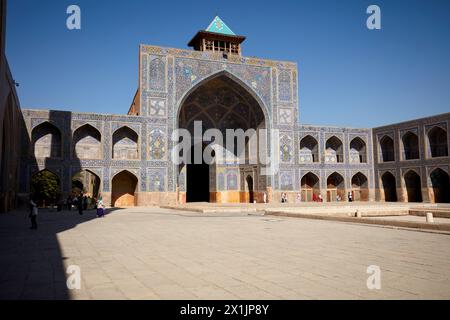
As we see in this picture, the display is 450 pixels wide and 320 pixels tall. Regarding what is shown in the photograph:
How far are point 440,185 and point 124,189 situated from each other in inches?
826

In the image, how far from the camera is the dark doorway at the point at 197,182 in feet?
Answer: 105

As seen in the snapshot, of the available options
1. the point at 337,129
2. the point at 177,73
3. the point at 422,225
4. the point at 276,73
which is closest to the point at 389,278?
the point at 422,225

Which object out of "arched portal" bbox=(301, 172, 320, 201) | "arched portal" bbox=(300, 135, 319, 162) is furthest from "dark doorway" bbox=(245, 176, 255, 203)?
"arched portal" bbox=(300, 135, 319, 162)

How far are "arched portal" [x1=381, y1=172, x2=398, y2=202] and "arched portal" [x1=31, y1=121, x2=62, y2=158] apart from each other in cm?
2302

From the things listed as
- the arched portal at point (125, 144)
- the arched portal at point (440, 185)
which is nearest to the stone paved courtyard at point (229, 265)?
the arched portal at point (125, 144)

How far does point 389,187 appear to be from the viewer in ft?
104

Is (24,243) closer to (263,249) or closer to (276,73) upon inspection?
(263,249)

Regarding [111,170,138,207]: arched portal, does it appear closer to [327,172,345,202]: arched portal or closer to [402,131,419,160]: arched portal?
[327,172,345,202]: arched portal

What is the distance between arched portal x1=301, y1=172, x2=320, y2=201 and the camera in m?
30.0

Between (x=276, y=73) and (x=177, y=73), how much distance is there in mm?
7048

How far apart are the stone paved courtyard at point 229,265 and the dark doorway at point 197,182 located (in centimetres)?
2336

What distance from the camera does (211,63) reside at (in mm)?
26375

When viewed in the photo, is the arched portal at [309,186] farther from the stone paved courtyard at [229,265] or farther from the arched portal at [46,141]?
the stone paved courtyard at [229,265]

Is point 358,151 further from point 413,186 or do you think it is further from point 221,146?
point 221,146
